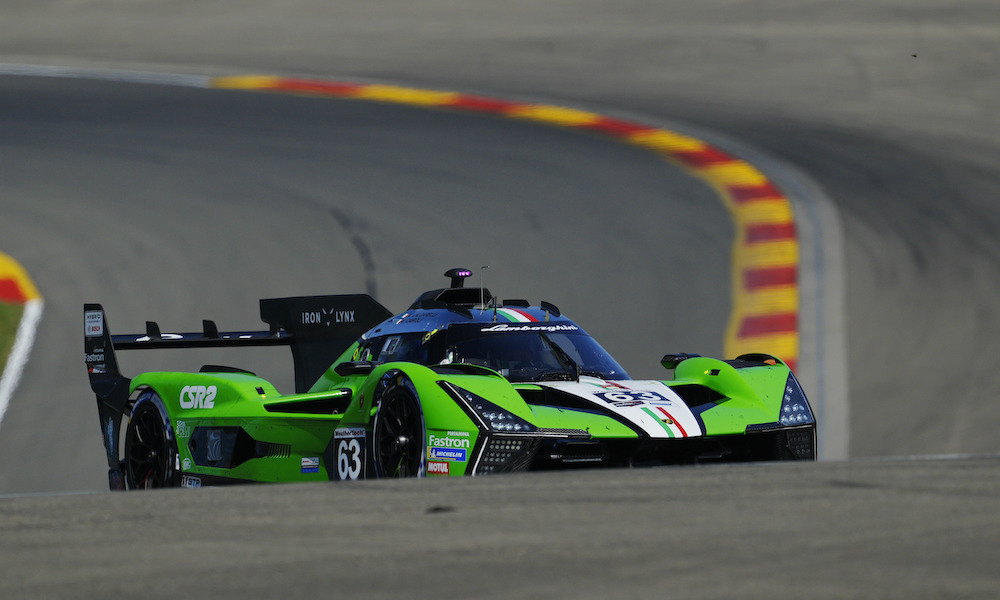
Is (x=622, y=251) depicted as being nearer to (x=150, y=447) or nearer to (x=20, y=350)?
(x=20, y=350)

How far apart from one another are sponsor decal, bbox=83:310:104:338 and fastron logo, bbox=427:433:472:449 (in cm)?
397

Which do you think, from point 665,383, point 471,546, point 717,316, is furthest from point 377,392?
point 717,316

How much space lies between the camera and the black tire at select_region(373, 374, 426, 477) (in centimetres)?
738

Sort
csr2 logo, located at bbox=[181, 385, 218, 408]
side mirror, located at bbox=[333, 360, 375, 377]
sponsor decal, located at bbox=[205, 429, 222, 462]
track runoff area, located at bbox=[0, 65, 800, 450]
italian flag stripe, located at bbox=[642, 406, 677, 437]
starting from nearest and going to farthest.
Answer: italian flag stripe, located at bbox=[642, 406, 677, 437]
side mirror, located at bbox=[333, 360, 375, 377]
sponsor decal, located at bbox=[205, 429, 222, 462]
csr2 logo, located at bbox=[181, 385, 218, 408]
track runoff area, located at bbox=[0, 65, 800, 450]

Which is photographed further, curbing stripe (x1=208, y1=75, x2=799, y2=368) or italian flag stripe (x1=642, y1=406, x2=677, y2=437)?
curbing stripe (x1=208, y1=75, x2=799, y2=368)

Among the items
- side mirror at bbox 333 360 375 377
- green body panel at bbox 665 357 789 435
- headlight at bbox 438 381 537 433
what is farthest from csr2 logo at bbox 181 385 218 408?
green body panel at bbox 665 357 789 435

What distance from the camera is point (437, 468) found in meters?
7.17

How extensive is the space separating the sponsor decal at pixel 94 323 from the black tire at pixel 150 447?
2.90ft

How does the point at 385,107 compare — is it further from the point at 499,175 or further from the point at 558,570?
the point at 558,570

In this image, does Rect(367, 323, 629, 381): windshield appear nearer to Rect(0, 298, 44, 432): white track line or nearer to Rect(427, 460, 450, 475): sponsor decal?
Rect(427, 460, 450, 475): sponsor decal

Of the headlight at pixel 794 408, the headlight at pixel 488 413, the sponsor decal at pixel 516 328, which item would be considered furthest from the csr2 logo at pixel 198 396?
the headlight at pixel 794 408

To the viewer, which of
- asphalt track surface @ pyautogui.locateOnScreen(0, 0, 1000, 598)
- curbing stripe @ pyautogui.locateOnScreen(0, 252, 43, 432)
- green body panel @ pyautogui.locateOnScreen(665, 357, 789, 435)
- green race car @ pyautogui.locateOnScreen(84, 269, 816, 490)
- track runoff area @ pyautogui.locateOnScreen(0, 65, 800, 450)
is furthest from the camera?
track runoff area @ pyautogui.locateOnScreen(0, 65, 800, 450)

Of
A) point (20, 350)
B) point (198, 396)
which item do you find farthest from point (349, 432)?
point (20, 350)

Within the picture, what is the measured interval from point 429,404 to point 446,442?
225 mm
